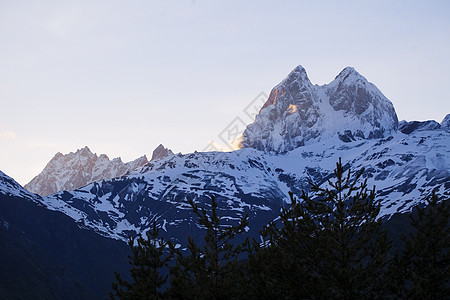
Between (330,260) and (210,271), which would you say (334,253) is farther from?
(210,271)

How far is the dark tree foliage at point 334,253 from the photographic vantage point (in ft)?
104

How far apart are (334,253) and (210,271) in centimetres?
964

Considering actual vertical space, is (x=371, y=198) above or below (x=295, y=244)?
above

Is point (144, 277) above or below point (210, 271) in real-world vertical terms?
below

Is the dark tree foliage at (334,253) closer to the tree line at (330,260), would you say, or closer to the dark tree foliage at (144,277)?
the tree line at (330,260)

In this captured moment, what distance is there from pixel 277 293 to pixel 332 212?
7.14m

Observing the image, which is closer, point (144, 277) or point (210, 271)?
point (210, 271)

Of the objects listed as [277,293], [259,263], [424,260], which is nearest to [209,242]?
[259,263]

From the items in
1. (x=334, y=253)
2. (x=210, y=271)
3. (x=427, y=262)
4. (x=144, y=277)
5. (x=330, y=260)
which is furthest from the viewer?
(x=144, y=277)

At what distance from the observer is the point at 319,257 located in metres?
33.2

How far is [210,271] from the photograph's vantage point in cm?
3653

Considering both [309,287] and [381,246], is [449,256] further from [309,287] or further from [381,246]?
[309,287]

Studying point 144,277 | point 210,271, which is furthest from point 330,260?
point 144,277

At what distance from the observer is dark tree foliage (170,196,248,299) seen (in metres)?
35.3
